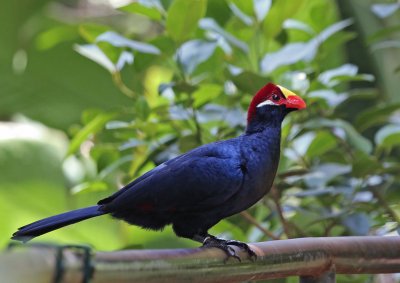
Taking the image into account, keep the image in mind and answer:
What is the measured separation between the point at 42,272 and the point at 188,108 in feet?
2.68

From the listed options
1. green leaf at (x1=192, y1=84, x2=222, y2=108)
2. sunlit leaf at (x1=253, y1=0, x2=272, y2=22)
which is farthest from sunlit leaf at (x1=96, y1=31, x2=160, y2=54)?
sunlit leaf at (x1=253, y1=0, x2=272, y2=22)

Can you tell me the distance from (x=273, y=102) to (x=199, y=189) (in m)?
0.24

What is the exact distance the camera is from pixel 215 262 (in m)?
0.76

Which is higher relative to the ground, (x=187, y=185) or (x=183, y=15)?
(x=183, y=15)

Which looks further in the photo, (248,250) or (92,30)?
(92,30)

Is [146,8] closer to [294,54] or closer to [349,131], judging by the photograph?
[294,54]

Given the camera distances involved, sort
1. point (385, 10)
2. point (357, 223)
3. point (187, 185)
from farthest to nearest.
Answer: point (385, 10) < point (357, 223) < point (187, 185)

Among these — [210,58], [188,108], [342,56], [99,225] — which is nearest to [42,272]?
[188,108]

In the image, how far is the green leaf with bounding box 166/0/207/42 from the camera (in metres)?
1.26

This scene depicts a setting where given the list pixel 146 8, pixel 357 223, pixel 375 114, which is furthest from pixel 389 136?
pixel 146 8

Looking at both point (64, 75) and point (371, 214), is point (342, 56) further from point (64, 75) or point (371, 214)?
point (64, 75)

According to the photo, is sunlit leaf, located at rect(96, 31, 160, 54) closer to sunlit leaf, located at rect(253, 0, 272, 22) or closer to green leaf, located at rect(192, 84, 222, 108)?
green leaf, located at rect(192, 84, 222, 108)

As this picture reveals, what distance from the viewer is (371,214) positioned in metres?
1.46

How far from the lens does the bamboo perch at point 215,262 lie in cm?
52
